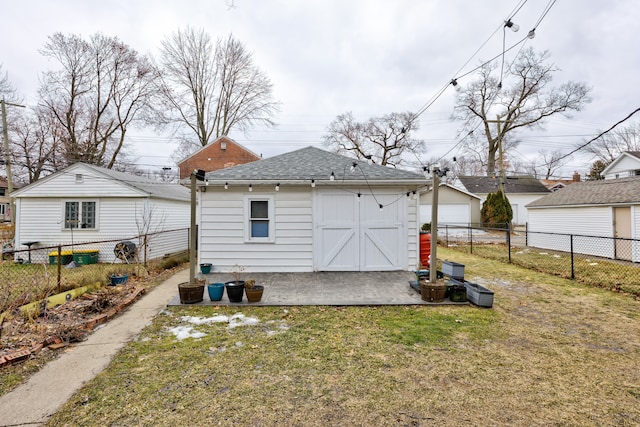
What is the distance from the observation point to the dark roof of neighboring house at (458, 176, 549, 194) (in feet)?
95.2

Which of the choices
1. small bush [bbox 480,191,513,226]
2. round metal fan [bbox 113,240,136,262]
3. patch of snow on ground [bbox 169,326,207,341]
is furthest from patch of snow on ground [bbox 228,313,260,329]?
small bush [bbox 480,191,513,226]

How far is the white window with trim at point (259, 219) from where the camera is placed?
8438mm

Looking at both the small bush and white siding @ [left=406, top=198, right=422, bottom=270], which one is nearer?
white siding @ [left=406, top=198, right=422, bottom=270]

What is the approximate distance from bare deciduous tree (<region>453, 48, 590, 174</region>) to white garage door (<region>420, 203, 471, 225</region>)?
3.48 metres

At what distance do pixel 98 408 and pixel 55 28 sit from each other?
2455 centimetres

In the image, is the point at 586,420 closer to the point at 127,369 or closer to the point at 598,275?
the point at 127,369

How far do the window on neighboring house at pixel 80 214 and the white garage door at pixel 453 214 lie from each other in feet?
68.4

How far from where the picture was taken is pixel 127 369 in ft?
11.2

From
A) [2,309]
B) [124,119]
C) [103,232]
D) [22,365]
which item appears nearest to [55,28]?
[124,119]

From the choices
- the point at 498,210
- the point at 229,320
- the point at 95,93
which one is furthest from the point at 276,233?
the point at 95,93

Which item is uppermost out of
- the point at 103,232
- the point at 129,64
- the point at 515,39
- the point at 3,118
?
the point at 129,64

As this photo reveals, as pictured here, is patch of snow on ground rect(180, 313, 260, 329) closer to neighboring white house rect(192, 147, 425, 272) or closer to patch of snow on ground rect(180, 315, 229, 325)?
patch of snow on ground rect(180, 315, 229, 325)

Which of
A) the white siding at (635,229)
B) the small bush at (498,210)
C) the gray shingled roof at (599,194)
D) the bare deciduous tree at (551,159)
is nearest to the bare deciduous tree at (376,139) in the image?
the small bush at (498,210)

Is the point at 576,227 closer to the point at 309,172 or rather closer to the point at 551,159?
the point at 309,172
